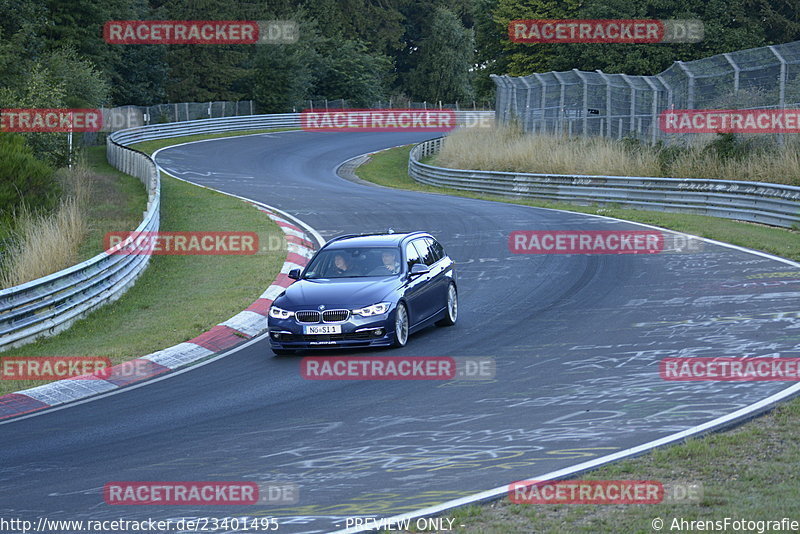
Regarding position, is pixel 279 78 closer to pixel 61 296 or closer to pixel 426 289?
pixel 61 296

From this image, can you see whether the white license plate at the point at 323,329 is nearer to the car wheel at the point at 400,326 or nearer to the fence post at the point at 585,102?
the car wheel at the point at 400,326

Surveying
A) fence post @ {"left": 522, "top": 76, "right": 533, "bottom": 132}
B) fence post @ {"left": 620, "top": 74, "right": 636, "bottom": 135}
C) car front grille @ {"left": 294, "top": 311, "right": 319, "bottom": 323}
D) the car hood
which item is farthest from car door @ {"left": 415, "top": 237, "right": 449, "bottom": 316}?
fence post @ {"left": 522, "top": 76, "right": 533, "bottom": 132}

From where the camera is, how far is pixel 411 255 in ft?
46.9

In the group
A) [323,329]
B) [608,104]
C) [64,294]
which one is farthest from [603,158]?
[323,329]

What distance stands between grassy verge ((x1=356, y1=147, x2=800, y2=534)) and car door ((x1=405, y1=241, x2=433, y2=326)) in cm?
565

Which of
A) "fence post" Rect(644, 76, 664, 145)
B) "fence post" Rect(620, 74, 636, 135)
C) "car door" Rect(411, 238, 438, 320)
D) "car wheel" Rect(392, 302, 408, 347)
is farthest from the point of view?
"fence post" Rect(620, 74, 636, 135)

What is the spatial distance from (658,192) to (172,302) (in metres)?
14.9

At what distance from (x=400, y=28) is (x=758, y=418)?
102 m

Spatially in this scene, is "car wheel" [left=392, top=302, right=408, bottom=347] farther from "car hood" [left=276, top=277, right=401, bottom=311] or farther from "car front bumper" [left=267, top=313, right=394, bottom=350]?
"car hood" [left=276, top=277, right=401, bottom=311]

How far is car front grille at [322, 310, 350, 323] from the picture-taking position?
12664 millimetres

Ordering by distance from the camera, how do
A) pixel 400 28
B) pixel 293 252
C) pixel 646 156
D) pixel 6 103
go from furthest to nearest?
pixel 400 28 < pixel 6 103 < pixel 646 156 < pixel 293 252

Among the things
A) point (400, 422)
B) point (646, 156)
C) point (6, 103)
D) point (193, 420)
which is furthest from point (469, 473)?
point (6, 103)

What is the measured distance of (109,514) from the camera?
6.96 metres

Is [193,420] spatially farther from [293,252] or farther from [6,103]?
[6,103]
